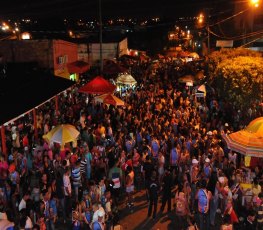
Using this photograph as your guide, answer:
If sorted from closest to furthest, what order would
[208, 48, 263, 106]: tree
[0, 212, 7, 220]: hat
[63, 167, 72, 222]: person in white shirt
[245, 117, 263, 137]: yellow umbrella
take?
[0, 212, 7, 220]: hat
[63, 167, 72, 222]: person in white shirt
[245, 117, 263, 137]: yellow umbrella
[208, 48, 263, 106]: tree

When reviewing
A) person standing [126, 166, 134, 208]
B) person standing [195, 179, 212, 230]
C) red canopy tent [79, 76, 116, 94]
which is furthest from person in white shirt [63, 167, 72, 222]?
red canopy tent [79, 76, 116, 94]

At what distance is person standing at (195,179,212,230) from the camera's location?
9898 mm

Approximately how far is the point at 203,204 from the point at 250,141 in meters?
2.30

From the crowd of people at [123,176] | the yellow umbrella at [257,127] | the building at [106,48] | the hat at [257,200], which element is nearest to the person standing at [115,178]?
the crowd of people at [123,176]

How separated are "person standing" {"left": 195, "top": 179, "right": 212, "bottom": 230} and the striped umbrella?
1500 mm

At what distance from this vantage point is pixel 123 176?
476 inches

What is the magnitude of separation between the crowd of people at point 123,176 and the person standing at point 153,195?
30mm

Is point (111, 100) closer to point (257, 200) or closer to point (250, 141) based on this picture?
point (250, 141)

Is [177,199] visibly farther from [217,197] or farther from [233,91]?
[233,91]

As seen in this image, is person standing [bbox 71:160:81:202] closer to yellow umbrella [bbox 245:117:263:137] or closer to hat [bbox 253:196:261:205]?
hat [bbox 253:196:261:205]

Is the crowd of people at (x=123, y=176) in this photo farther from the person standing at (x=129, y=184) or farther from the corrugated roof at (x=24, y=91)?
the corrugated roof at (x=24, y=91)

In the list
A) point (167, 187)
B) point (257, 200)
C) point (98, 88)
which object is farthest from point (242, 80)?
point (257, 200)

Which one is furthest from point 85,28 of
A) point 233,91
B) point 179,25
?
point 233,91

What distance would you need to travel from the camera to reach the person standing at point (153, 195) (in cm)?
1060
